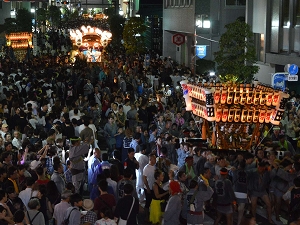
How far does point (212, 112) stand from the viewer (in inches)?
648

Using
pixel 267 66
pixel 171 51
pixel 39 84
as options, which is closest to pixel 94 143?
pixel 39 84

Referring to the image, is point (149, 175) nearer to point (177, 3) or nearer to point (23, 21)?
point (177, 3)

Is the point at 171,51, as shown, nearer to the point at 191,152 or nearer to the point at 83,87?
the point at 83,87

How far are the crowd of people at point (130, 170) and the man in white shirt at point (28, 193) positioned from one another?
0.02 m

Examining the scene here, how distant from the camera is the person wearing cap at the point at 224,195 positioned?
12609 mm

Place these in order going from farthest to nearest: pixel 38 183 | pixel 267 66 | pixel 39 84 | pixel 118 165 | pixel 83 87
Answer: pixel 267 66
pixel 83 87
pixel 39 84
pixel 118 165
pixel 38 183

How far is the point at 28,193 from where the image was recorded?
11055 mm

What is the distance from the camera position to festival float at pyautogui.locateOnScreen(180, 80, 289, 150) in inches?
642

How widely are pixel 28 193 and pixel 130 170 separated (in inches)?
79.5

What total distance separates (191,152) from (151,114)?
22.3ft

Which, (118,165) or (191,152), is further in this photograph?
(191,152)

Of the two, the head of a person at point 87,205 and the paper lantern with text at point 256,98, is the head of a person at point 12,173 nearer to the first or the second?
the head of a person at point 87,205

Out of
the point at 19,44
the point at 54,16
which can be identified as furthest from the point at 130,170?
the point at 54,16

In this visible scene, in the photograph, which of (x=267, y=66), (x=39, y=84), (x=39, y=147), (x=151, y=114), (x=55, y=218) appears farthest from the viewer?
(x=267, y=66)
